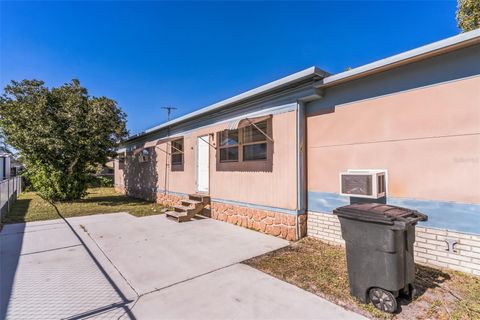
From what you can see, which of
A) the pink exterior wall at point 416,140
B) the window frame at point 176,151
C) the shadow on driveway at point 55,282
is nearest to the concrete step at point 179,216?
the shadow on driveway at point 55,282

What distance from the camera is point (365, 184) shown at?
4555 millimetres

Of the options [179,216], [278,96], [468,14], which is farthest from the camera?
[468,14]

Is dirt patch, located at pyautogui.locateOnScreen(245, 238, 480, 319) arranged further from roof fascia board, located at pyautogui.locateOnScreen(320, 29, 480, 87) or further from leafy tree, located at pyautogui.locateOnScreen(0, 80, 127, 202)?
leafy tree, located at pyautogui.locateOnScreen(0, 80, 127, 202)

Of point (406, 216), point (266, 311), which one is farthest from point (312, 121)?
point (266, 311)

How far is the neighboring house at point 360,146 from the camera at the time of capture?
3.80 meters

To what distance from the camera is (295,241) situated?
18.8ft

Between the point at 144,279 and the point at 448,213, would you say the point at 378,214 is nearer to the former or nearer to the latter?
the point at 448,213

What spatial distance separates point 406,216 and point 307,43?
36.2ft

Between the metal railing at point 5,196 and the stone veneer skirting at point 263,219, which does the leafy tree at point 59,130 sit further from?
the stone veneer skirting at point 263,219

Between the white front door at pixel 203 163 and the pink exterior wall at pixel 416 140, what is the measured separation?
15.6 feet

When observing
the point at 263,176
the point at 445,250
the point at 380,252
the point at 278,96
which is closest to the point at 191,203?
the point at 263,176

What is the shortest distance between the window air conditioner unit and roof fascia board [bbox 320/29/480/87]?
1933 millimetres

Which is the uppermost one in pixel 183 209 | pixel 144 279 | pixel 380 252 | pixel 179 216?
pixel 380 252

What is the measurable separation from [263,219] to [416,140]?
13.0ft
